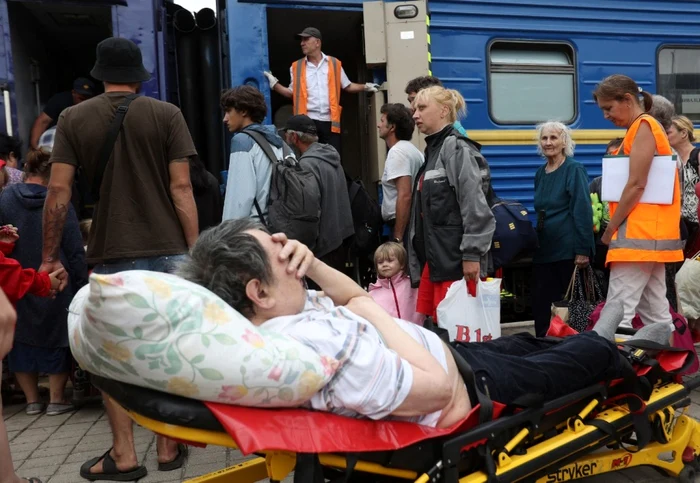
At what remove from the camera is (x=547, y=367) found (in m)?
2.28

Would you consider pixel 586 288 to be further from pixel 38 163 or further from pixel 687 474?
pixel 38 163

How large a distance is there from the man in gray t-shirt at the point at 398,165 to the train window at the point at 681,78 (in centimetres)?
291

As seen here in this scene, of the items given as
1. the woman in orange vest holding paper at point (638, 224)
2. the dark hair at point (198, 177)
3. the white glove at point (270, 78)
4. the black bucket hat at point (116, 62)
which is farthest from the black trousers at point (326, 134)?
the black bucket hat at point (116, 62)

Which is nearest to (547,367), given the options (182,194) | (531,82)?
(182,194)

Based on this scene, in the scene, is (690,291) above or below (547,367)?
below

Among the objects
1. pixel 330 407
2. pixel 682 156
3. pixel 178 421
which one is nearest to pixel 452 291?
pixel 330 407

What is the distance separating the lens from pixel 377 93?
528cm

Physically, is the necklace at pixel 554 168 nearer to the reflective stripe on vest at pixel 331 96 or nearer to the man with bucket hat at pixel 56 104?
the reflective stripe on vest at pixel 331 96

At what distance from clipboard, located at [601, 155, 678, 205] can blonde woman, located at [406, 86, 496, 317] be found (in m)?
0.70

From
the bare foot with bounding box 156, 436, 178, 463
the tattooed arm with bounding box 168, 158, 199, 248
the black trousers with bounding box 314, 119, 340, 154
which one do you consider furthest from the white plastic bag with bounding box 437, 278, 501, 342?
the black trousers with bounding box 314, 119, 340, 154

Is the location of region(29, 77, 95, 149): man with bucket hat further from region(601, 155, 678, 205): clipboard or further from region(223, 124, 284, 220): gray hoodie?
region(601, 155, 678, 205): clipboard

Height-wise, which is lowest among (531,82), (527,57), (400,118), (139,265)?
(139,265)

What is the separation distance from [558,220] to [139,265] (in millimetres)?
2911

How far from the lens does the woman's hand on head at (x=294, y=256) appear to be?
1953mm
